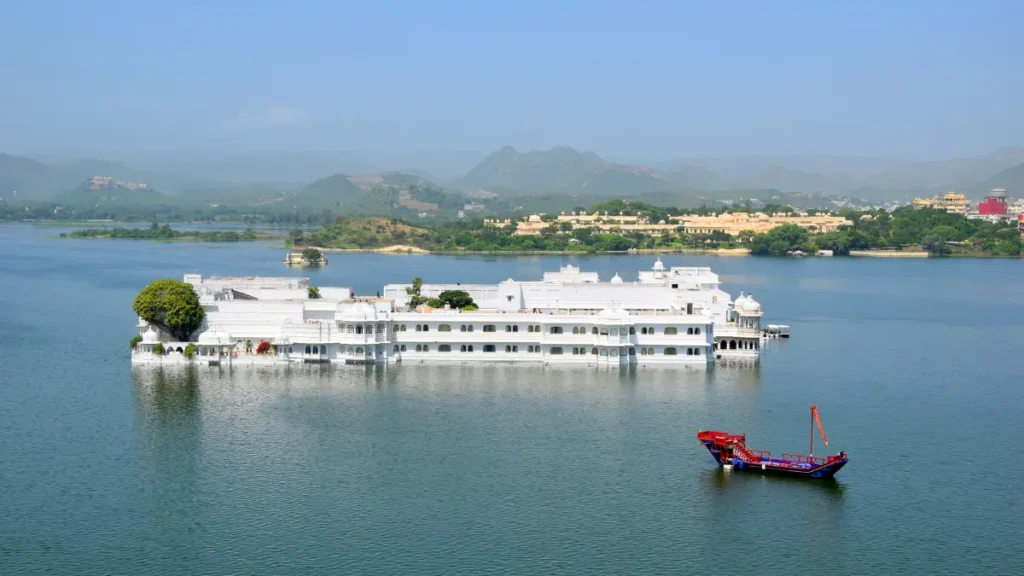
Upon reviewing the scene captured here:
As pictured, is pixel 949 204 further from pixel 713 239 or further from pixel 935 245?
pixel 713 239

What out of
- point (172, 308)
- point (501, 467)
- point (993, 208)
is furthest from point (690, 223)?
point (501, 467)

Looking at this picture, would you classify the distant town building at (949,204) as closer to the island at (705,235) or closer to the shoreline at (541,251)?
the island at (705,235)

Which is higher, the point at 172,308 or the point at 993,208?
the point at 993,208

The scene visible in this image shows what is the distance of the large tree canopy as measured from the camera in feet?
120

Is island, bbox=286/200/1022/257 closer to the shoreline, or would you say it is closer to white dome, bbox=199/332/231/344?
the shoreline

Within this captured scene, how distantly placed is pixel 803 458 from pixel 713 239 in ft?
307

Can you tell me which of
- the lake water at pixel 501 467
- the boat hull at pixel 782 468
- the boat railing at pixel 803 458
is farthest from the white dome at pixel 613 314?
the boat railing at pixel 803 458

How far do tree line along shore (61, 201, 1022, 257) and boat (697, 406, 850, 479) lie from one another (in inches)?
3421

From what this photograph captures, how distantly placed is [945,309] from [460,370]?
3193 cm

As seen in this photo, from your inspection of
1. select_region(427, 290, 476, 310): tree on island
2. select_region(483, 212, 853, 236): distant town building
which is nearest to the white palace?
select_region(427, 290, 476, 310): tree on island

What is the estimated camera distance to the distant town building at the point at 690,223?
12512 cm

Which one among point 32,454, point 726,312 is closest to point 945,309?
point 726,312

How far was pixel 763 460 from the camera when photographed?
2519cm

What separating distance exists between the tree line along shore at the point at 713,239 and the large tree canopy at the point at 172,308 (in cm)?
7756
